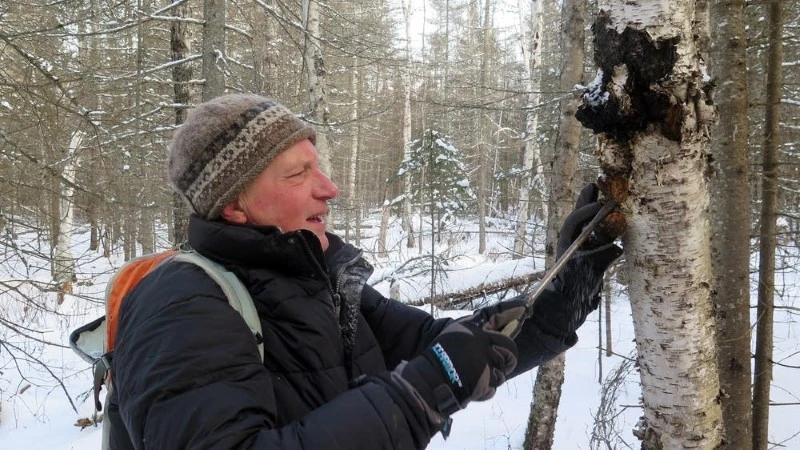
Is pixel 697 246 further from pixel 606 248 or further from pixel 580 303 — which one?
pixel 580 303

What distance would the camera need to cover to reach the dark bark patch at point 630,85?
136 cm

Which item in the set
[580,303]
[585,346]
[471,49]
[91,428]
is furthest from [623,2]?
[471,49]

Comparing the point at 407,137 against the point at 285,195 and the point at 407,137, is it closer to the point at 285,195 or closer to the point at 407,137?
the point at 407,137

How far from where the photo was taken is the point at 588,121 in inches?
57.6

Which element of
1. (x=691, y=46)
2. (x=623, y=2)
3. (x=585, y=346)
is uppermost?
(x=623, y=2)

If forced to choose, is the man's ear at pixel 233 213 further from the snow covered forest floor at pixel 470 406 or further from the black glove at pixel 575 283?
the snow covered forest floor at pixel 470 406

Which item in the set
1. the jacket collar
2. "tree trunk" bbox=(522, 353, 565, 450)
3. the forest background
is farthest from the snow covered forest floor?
the jacket collar

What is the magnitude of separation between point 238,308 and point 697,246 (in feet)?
4.14

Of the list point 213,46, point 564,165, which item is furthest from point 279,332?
point 213,46

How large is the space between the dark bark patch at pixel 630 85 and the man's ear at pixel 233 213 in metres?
1.03

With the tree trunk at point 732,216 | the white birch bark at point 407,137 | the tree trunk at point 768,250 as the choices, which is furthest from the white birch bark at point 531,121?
→ the tree trunk at point 732,216

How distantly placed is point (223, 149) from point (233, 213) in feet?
0.58

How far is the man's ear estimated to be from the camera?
1.38 metres

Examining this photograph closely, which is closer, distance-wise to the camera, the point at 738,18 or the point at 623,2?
the point at 623,2
